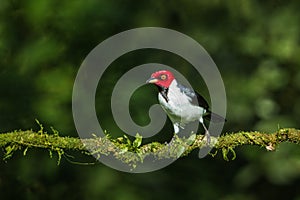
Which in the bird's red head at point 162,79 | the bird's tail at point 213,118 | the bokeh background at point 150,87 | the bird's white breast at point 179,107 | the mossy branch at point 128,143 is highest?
the bokeh background at point 150,87

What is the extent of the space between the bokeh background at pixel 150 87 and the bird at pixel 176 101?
1.08m

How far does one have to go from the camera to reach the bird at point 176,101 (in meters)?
1.84

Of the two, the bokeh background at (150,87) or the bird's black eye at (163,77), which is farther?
the bokeh background at (150,87)

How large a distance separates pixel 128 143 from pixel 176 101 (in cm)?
24

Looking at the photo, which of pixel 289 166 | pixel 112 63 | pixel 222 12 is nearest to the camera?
pixel 289 166

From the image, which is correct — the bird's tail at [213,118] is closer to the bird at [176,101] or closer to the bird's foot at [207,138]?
the bird at [176,101]

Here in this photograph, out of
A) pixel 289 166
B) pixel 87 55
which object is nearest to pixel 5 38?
pixel 87 55

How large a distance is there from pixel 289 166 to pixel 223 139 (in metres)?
1.39

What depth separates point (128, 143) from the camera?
68.1 inches

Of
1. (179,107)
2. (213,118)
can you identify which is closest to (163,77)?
(179,107)

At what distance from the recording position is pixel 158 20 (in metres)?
3.44

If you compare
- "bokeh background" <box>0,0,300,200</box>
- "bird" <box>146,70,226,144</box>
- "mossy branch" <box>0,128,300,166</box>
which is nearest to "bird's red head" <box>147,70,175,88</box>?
"bird" <box>146,70,226,144</box>

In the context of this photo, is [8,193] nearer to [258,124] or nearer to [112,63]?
[112,63]

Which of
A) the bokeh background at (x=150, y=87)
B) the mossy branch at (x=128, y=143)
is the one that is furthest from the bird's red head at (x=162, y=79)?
the bokeh background at (x=150, y=87)
